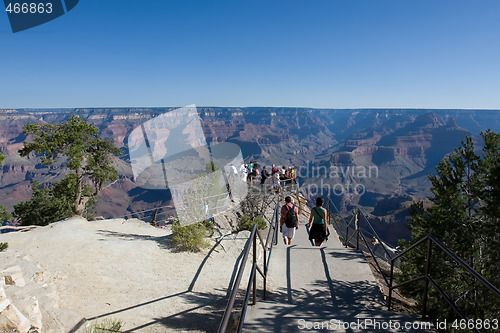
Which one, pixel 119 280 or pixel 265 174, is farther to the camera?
pixel 265 174

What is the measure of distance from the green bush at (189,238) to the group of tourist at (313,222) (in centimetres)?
284

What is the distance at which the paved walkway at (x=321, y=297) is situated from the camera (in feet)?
11.6

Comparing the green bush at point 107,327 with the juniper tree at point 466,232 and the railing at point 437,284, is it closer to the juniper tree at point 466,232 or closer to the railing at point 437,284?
the railing at point 437,284

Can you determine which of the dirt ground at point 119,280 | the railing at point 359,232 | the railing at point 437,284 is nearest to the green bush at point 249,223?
the dirt ground at point 119,280

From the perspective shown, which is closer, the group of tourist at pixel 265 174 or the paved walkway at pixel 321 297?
the paved walkway at pixel 321 297

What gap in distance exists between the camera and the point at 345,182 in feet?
A: 625

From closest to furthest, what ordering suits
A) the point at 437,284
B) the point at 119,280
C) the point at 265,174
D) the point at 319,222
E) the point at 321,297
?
the point at 437,284 → the point at 321,297 → the point at 119,280 → the point at 319,222 → the point at 265,174

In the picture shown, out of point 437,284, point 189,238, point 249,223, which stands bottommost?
point 249,223

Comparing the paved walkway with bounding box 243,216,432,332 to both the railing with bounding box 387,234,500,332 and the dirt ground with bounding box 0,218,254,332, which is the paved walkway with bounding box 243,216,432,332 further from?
the dirt ground with bounding box 0,218,254,332

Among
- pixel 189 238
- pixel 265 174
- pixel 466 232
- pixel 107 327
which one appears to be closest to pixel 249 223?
pixel 189 238

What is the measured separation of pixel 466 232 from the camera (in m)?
7.64

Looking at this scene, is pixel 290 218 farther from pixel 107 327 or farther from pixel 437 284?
pixel 107 327

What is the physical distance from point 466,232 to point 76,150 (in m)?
17.1

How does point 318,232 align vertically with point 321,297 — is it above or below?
above
